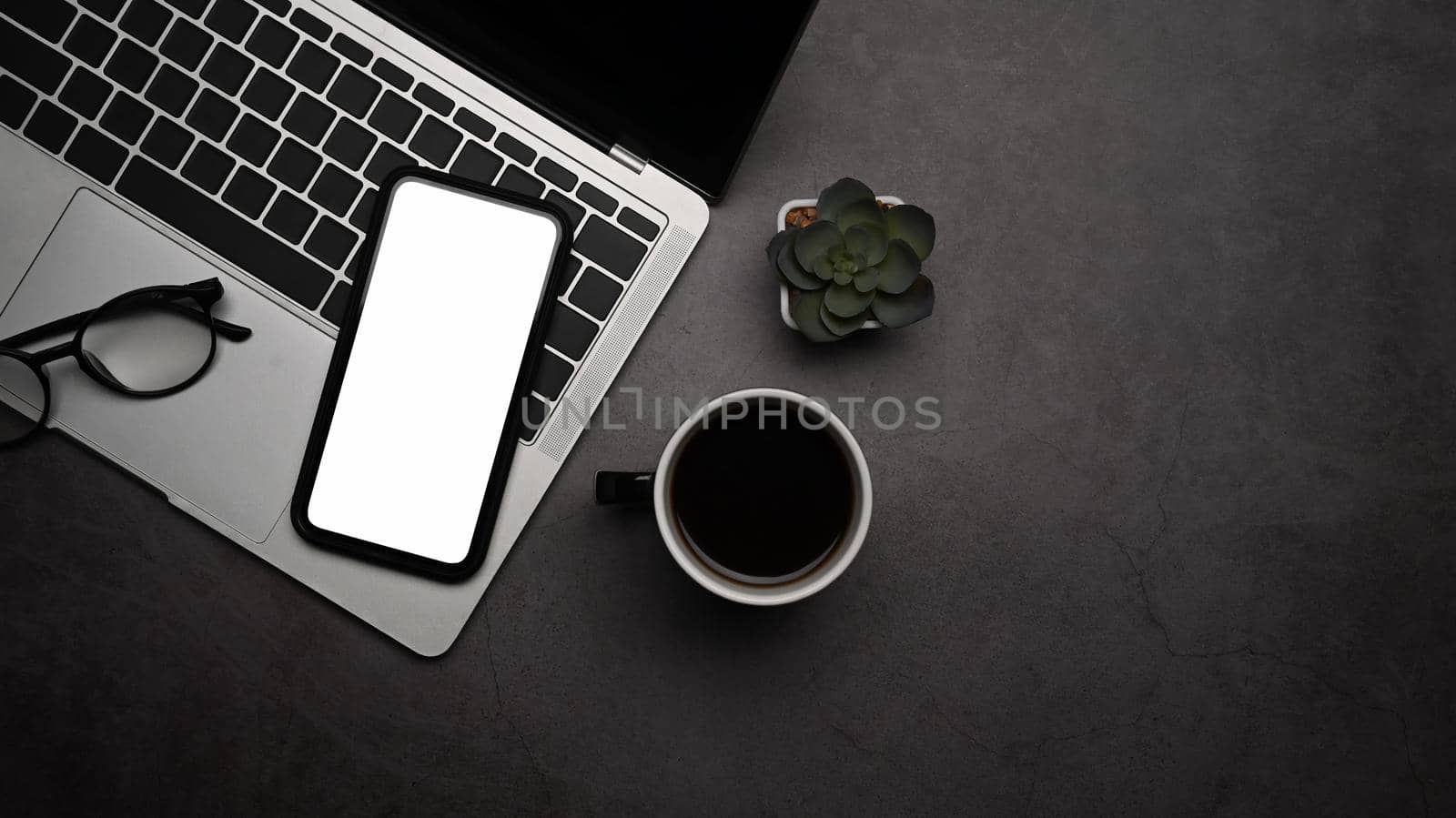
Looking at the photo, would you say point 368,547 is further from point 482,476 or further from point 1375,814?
point 1375,814

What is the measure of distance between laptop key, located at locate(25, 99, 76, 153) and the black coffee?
629mm

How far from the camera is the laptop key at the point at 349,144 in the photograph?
703mm

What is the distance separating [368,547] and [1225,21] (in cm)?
98

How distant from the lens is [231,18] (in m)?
0.71

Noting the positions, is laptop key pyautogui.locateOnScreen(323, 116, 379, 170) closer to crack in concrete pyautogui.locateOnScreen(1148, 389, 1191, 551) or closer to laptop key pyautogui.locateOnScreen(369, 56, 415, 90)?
laptop key pyautogui.locateOnScreen(369, 56, 415, 90)

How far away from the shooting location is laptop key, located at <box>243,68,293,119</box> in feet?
2.32

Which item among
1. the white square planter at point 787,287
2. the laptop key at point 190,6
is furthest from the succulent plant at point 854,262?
the laptop key at point 190,6

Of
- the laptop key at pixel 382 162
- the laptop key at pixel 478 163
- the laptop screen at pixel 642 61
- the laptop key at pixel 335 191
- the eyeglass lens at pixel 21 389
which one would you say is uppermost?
the laptop screen at pixel 642 61

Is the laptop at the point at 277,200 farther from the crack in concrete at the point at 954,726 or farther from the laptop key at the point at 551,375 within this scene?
the crack in concrete at the point at 954,726

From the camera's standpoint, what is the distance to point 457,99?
0.71 metres

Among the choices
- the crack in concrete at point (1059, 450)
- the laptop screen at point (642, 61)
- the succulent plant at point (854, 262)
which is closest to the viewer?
the laptop screen at point (642, 61)

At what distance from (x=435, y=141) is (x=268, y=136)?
145mm

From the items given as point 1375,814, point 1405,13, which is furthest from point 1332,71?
point 1375,814

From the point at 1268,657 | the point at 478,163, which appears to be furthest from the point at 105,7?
the point at 1268,657
